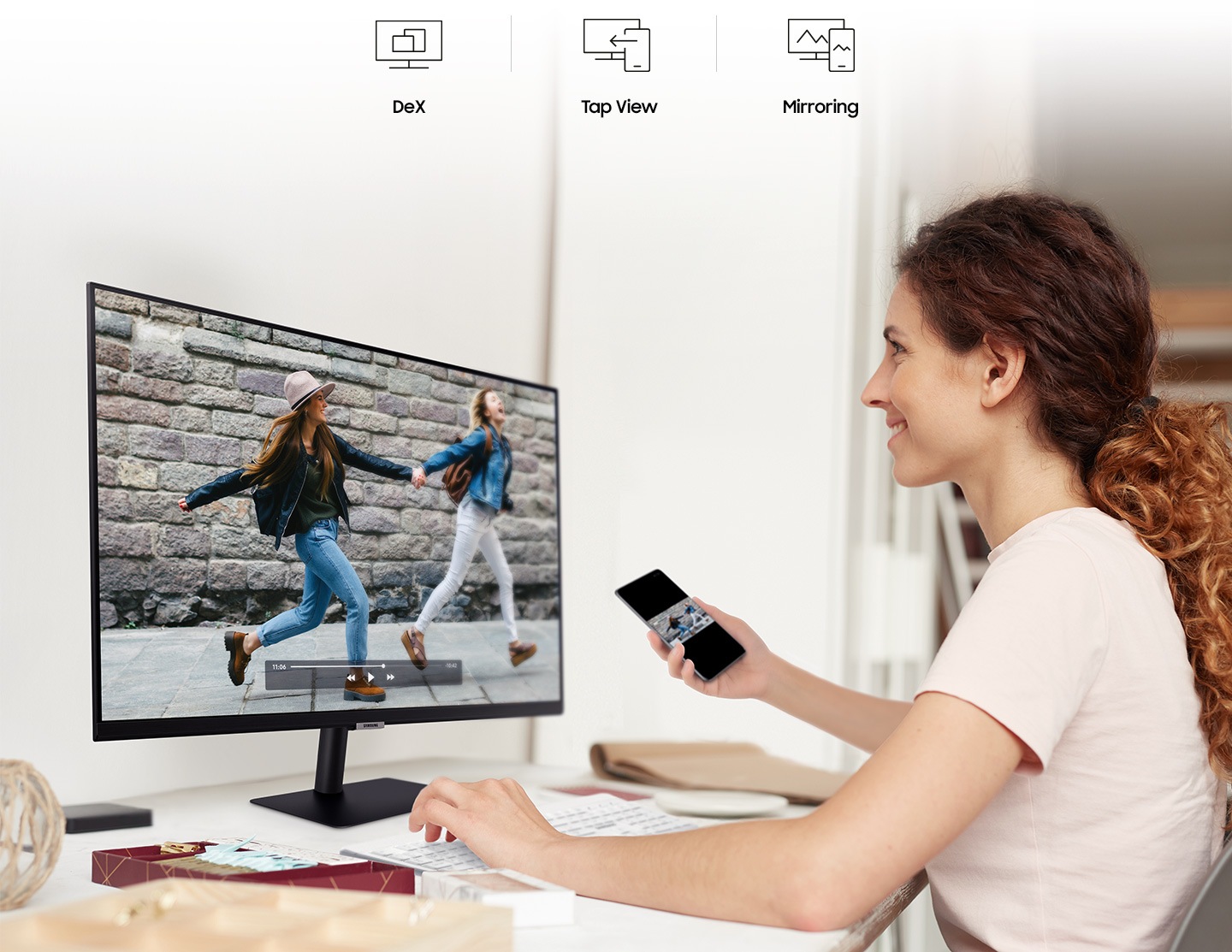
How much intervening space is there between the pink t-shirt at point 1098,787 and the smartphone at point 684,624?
0.41 metres

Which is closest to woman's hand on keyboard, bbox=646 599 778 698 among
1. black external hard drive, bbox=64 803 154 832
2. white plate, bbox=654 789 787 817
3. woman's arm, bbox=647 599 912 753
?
woman's arm, bbox=647 599 912 753

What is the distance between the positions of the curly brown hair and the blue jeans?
→ 642 millimetres

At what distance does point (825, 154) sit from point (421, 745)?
53.8 inches

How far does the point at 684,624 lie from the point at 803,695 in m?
0.18

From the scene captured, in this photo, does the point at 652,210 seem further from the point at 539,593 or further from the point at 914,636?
the point at 914,636

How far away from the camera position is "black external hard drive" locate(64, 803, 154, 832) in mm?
938

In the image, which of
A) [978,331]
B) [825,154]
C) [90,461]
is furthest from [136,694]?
[825,154]

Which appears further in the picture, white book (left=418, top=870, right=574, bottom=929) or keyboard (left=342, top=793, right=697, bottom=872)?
keyboard (left=342, top=793, right=697, bottom=872)

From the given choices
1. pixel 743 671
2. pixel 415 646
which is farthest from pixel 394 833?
pixel 743 671

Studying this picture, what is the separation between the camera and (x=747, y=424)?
6.56 ft

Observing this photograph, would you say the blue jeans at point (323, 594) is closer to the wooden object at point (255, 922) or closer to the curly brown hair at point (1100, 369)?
the wooden object at point (255, 922)

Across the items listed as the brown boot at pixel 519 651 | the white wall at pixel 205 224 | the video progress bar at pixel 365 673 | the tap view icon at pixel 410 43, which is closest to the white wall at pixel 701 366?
the white wall at pixel 205 224

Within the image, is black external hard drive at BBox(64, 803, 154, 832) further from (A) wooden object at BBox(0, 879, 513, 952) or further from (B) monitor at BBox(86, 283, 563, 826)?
(A) wooden object at BBox(0, 879, 513, 952)

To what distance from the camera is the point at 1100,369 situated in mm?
864
